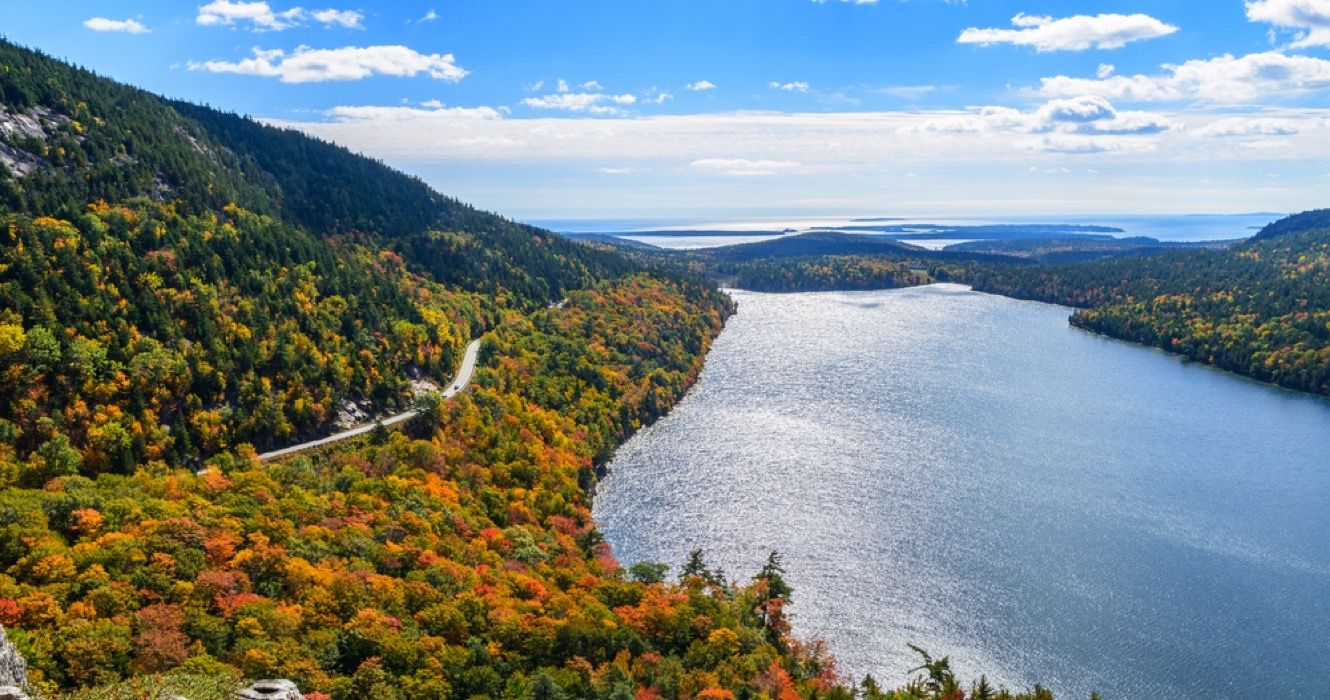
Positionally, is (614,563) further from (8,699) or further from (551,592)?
(8,699)

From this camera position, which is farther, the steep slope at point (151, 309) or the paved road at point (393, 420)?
Result: the paved road at point (393, 420)

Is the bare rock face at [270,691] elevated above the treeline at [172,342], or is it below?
below

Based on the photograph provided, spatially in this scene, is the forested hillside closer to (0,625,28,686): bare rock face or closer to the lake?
(0,625,28,686): bare rock face

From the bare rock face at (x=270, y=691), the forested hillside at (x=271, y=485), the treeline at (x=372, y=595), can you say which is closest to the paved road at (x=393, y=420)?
the forested hillside at (x=271, y=485)

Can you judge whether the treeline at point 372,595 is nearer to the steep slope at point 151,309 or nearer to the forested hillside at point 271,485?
the forested hillside at point 271,485

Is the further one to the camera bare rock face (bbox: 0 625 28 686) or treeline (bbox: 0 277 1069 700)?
treeline (bbox: 0 277 1069 700)

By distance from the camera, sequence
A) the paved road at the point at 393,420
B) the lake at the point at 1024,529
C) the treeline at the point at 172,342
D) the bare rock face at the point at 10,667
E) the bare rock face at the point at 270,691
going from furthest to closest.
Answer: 1. the paved road at the point at 393,420
2. the treeline at the point at 172,342
3. the lake at the point at 1024,529
4. the bare rock face at the point at 270,691
5. the bare rock face at the point at 10,667

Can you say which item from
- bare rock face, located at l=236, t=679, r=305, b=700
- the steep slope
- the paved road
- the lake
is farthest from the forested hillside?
the lake
